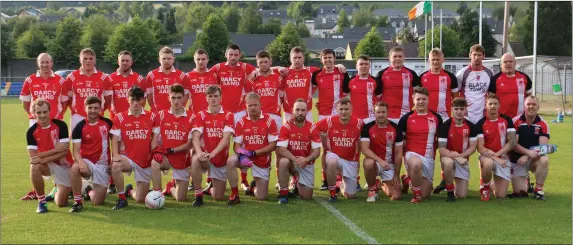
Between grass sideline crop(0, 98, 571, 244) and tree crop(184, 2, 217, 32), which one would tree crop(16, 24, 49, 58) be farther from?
tree crop(184, 2, 217, 32)

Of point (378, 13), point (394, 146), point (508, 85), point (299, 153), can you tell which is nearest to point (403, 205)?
point (394, 146)

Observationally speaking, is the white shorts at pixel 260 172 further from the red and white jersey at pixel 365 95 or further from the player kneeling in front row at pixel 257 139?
the red and white jersey at pixel 365 95

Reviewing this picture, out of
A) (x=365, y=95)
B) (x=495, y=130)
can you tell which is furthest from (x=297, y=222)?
(x=495, y=130)

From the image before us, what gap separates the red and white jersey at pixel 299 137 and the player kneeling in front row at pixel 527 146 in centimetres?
254

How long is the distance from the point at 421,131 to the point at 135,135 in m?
3.47

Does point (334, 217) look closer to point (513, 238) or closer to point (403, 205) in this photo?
point (403, 205)

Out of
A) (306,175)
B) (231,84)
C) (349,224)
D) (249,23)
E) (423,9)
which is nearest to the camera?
(349,224)

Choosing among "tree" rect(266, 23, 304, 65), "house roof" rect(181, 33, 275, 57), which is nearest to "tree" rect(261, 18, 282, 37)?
"house roof" rect(181, 33, 275, 57)

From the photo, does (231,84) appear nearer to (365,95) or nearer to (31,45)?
(365,95)

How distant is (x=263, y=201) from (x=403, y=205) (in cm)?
168

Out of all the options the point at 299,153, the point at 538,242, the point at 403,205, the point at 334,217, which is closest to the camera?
the point at 538,242

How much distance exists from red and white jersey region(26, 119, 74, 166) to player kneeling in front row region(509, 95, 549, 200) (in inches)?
217

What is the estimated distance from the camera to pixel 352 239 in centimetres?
550

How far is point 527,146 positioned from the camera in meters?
7.75
